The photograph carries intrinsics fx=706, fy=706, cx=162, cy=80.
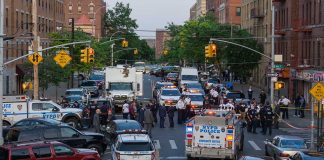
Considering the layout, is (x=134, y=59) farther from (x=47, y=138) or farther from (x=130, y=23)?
(x=47, y=138)

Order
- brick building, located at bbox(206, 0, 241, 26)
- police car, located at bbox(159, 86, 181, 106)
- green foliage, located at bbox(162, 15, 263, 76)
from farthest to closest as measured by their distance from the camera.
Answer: brick building, located at bbox(206, 0, 241, 26) → green foliage, located at bbox(162, 15, 263, 76) → police car, located at bbox(159, 86, 181, 106)

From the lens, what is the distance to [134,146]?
24234mm

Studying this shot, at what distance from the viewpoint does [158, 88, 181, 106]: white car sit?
169 ft

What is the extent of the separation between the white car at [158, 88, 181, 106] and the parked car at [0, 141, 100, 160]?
27.0 m

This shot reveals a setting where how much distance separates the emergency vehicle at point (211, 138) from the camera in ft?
87.0

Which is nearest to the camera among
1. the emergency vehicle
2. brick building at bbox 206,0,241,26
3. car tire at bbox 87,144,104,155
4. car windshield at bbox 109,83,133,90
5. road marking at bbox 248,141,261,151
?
the emergency vehicle

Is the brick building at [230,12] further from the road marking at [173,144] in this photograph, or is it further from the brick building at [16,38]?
the road marking at [173,144]

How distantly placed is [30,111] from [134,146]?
614 inches

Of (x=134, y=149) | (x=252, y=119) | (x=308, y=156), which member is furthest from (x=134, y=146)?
(x=252, y=119)

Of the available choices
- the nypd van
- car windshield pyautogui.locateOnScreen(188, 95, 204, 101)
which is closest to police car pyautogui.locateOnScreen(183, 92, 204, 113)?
car windshield pyautogui.locateOnScreen(188, 95, 204, 101)

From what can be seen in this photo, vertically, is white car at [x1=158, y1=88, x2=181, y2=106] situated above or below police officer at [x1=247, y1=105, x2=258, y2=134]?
above

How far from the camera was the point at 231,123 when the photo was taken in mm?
26859

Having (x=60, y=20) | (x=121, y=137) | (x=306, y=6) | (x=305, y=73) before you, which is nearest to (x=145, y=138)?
(x=121, y=137)

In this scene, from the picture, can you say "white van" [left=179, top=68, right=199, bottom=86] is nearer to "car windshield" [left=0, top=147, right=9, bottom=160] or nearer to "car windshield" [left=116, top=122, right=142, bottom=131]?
"car windshield" [left=116, top=122, right=142, bottom=131]
